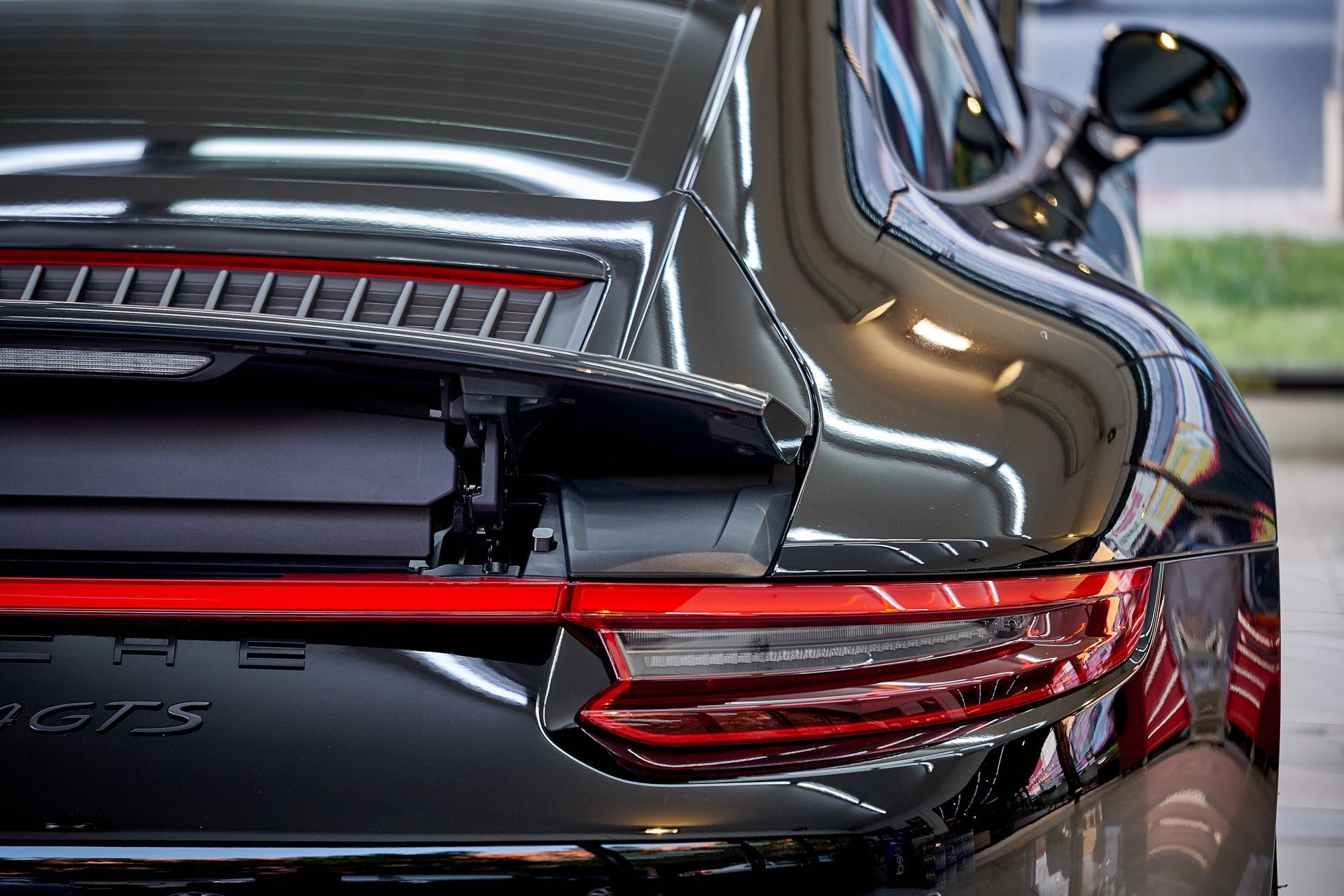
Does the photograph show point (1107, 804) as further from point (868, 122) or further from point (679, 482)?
point (868, 122)

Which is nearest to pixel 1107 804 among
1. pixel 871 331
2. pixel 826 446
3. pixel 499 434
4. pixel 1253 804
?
pixel 1253 804

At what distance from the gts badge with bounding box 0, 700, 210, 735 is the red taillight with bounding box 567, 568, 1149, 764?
33 centimetres

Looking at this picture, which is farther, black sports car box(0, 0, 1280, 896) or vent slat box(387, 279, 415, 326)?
vent slat box(387, 279, 415, 326)

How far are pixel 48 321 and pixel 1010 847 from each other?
870 mm

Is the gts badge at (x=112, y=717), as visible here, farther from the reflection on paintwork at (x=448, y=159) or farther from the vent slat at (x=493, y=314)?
the reflection on paintwork at (x=448, y=159)

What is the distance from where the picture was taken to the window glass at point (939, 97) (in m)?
1.86

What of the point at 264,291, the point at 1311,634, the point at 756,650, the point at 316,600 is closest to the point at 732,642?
the point at 756,650

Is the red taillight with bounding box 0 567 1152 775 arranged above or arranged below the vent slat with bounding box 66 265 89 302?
below

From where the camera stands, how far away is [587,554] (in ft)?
3.63

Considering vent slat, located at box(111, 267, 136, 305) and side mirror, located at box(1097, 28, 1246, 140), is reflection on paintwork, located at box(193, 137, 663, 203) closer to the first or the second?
vent slat, located at box(111, 267, 136, 305)

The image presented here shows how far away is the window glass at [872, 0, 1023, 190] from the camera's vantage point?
1.86 metres

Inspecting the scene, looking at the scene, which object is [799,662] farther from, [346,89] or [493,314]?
[346,89]

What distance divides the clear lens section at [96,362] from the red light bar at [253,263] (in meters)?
0.27

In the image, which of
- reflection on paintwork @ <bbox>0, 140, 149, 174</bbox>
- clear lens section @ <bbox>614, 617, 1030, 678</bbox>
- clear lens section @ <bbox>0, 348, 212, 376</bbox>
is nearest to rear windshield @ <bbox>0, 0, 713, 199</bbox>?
reflection on paintwork @ <bbox>0, 140, 149, 174</bbox>
